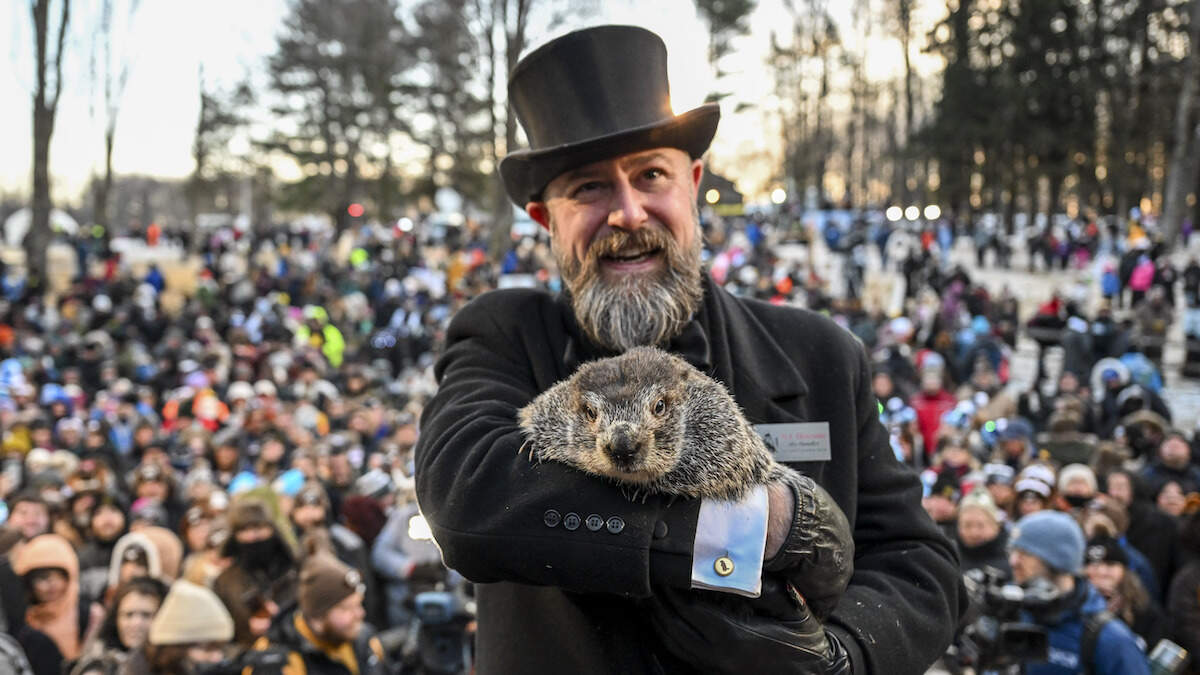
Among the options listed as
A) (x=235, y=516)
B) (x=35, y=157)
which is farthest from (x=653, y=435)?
(x=35, y=157)

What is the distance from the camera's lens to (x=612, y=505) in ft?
5.24

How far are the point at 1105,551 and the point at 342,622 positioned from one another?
432cm

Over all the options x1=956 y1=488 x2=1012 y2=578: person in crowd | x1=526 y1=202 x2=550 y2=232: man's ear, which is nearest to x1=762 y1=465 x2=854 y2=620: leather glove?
x1=526 y1=202 x2=550 y2=232: man's ear

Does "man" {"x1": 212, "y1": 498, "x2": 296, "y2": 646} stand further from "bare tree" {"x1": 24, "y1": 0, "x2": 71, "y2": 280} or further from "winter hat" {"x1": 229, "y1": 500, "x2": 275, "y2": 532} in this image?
"bare tree" {"x1": 24, "y1": 0, "x2": 71, "y2": 280}

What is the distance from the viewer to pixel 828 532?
1687 mm

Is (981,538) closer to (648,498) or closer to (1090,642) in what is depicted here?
(1090,642)

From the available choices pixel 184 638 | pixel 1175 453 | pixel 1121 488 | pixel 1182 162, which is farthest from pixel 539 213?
pixel 1182 162

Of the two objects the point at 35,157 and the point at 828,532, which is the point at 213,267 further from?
the point at 828,532

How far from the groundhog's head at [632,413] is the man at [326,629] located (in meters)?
3.39

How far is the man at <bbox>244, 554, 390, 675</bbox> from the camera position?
4738 millimetres

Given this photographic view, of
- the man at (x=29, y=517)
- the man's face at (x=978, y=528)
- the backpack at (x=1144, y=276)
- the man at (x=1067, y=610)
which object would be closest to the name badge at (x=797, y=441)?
the man at (x=1067, y=610)

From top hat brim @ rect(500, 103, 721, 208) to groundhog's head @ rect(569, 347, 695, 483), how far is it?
423 millimetres

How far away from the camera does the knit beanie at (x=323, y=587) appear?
188 inches

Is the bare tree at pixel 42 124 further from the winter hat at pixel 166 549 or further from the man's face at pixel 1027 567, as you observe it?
the man's face at pixel 1027 567
